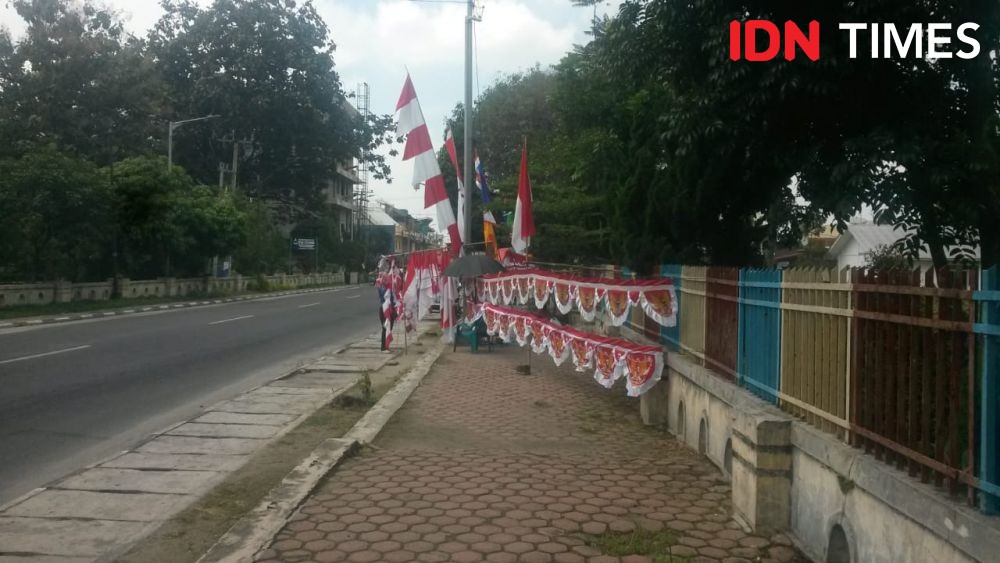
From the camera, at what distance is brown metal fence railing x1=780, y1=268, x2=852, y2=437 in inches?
181

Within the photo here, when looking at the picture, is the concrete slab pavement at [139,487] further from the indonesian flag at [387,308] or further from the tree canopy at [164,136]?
the tree canopy at [164,136]

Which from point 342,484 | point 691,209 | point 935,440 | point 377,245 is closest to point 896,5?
point 691,209

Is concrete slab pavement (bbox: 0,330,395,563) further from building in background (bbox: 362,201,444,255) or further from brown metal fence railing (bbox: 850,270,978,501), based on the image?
building in background (bbox: 362,201,444,255)

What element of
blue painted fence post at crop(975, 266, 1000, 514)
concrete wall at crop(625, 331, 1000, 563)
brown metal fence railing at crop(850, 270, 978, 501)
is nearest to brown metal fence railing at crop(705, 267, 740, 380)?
concrete wall at crop(625, 331, 1000, 563)

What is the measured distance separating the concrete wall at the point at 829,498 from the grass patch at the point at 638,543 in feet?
1.96

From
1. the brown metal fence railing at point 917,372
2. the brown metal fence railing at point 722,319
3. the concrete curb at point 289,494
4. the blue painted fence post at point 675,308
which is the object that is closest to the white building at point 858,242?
the blue painted fence post at point 675,308

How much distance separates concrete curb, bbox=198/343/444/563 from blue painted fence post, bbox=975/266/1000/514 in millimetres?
3670

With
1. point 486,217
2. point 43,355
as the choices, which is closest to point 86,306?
point 43,355

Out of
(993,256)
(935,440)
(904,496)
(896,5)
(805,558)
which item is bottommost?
(805,558)

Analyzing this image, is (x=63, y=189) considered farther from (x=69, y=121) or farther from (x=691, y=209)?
(x=691, y=209)

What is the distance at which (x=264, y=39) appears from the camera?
42.3 m

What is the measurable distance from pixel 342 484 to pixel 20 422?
179 inches

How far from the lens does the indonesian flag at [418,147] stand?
45.2 feet

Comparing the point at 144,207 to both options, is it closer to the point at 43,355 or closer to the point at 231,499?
the point at 43,355
